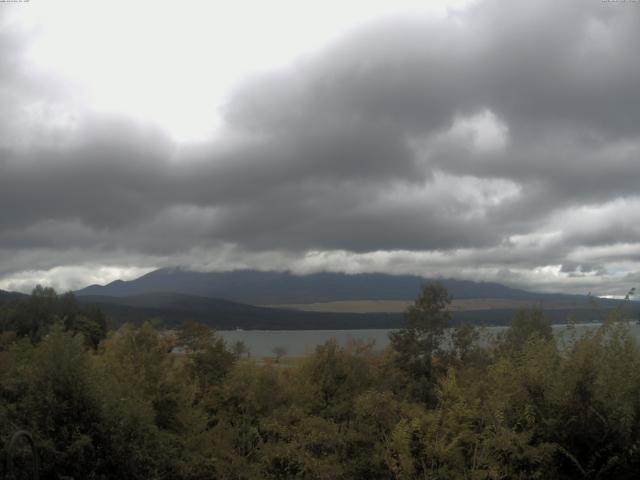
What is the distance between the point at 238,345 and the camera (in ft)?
78.4

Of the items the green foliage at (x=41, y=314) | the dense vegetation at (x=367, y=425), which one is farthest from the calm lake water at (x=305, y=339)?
the green foliage at (x=41, y=314)

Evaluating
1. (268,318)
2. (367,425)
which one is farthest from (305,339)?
(367,425)

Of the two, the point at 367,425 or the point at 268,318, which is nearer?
the point at 367,425

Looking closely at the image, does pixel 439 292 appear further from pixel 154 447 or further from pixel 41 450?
pixel 41 450

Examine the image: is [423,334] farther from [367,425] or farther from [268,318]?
[268,318]

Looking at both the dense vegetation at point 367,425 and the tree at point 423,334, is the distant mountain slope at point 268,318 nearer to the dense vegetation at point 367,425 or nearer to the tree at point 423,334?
the tree at point 423,334

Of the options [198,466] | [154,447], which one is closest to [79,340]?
[154,447]

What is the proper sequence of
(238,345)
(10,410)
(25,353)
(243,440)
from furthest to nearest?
(238,345) → (243,440) → (25,353) → (10,410)

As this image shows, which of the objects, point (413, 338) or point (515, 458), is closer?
point (515, 458)

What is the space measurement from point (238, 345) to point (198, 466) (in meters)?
12.5

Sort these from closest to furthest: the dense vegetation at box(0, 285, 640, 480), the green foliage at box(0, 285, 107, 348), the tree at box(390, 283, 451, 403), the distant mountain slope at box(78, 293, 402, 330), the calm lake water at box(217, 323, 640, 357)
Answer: the dense vegetation at box(0, 285, 640, 480)
the calm lake water at box(217, 323, 640, 357)
the tree at box(390, 283, 451, 403)
the green foliage at box(0, 285, 107, 348)
the distant mountain slope at box(78, 293, 402, 330)

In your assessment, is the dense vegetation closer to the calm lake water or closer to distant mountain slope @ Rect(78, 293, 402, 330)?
the calm lake water

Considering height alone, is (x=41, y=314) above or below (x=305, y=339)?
above

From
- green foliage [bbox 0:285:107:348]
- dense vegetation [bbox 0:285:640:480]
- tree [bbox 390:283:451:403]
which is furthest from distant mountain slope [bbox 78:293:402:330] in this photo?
dense vegetation [bbox 0:285:640:480]
